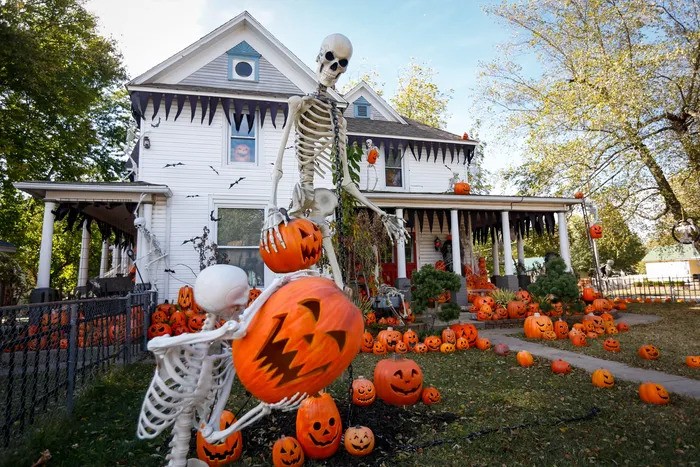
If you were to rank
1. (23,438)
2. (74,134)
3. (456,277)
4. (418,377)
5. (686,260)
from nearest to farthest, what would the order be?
(23,438), (418,377), (456,277), (74,134), (686,260)

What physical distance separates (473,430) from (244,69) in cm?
1191

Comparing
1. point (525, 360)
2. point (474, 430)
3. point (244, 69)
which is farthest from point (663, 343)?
point (244, 69)

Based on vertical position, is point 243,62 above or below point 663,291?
above

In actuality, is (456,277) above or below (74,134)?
below

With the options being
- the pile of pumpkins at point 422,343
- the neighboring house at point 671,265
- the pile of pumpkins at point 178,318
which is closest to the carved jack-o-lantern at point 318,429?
the pile of pumpkins at point 422,343

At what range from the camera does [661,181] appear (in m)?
13.2

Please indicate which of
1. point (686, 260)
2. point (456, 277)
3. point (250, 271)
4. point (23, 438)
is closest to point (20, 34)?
point (250, 271)

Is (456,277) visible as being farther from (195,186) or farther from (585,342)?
(195,186)

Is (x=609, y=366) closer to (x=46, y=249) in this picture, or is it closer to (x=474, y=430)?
(x=474, y=430)

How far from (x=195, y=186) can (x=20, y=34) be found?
7555 millimetres

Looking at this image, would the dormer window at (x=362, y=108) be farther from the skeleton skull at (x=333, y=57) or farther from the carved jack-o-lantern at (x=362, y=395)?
the carved jack-o-lantern at (x=362, y=395)

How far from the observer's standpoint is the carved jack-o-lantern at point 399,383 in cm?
387

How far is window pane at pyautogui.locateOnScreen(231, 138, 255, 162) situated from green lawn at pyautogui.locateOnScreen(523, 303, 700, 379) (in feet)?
29.1

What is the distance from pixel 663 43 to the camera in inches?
494
